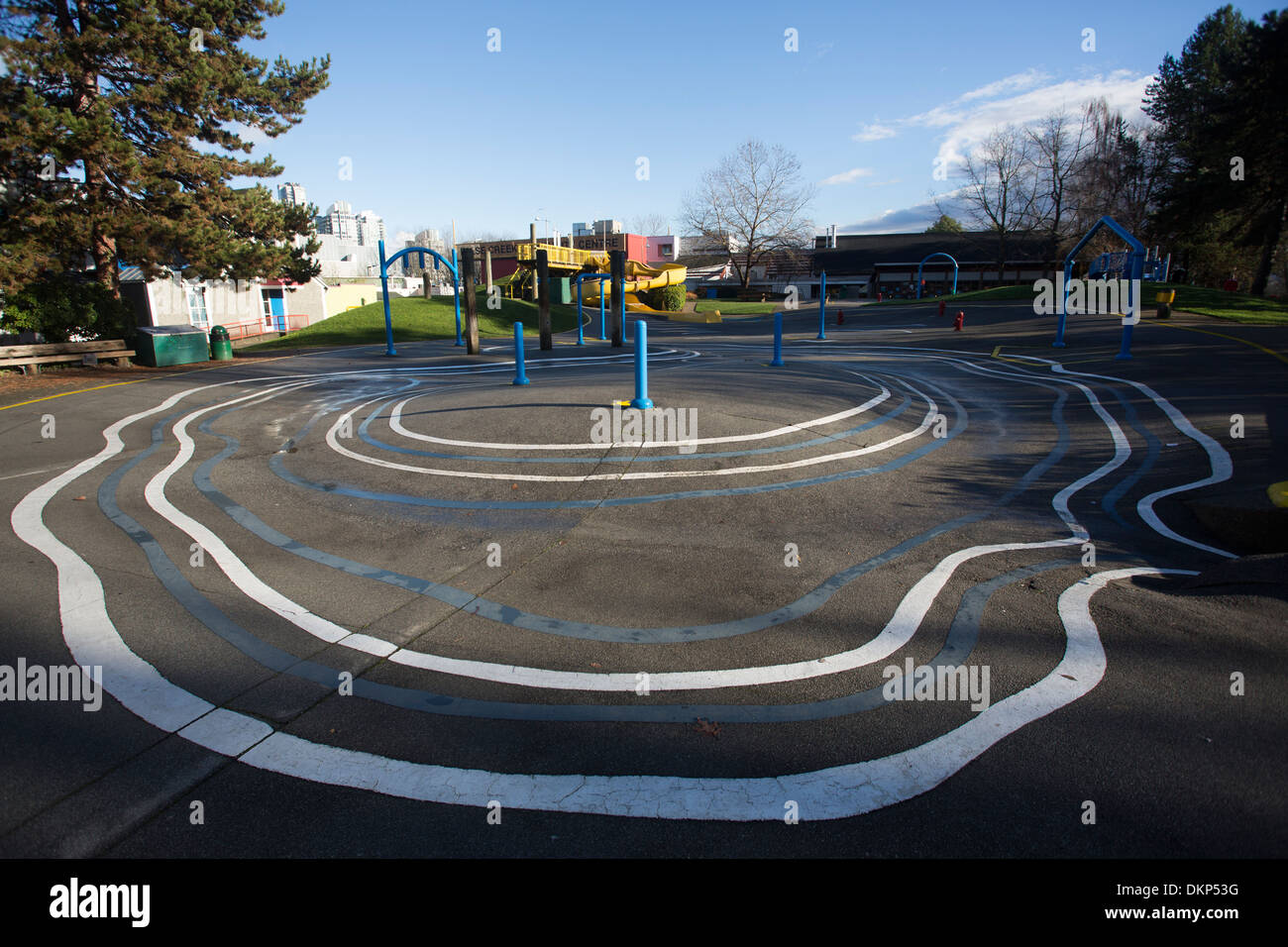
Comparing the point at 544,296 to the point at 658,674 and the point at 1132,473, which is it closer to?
the point at 1132,473

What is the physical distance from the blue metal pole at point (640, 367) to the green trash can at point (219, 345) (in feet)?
56.2

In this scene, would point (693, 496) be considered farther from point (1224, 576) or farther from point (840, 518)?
point (1224, 576)

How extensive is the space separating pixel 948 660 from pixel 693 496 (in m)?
3.66

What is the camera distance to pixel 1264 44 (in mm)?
29500

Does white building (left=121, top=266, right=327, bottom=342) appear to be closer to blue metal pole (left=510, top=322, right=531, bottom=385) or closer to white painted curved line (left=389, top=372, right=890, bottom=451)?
blue metal pole (left=510, top=322, right=531, bottom=385)

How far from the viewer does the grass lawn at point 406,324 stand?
93.7 ft

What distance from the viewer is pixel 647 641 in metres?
4.32

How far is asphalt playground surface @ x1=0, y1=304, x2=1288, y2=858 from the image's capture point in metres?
2.77

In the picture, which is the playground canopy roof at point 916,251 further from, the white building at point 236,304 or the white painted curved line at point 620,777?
the white painted curved line at point 620,777

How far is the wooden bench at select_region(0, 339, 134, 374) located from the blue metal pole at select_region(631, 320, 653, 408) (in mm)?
16254

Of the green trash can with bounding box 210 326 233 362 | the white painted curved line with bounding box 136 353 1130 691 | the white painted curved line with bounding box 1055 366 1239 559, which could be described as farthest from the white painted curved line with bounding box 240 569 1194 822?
the green trash can with bounding box 210 326 233 362

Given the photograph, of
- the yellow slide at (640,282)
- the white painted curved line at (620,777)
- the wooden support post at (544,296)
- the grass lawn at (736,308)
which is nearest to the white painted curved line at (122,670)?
the white painted curved line at (620,777)

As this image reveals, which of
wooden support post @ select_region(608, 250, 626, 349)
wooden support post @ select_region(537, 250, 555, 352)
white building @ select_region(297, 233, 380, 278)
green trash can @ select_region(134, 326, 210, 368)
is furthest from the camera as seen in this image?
white building @ select_region(297, 233, 380, 278)
